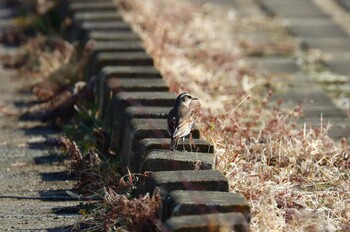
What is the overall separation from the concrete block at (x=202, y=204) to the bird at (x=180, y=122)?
0.73 m

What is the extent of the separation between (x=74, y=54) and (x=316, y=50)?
246 centimetres

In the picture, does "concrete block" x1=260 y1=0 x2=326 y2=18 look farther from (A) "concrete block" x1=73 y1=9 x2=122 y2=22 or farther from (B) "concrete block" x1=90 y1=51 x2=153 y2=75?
(B) "concrete block" x1=90 y1=51 x2=153 y2=75

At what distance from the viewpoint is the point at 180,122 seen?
5.57 metres

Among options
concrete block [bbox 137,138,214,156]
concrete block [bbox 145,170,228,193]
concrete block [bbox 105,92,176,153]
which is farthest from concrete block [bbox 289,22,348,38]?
concrete block [bbox 145,170,228,193]

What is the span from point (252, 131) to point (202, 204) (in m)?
1.98

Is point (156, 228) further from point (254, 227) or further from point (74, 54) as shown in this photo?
point (74, 54)

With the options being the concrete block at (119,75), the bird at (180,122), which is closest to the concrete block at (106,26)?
the concrete block at (119,75)

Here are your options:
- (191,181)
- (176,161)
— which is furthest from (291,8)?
(191,181)

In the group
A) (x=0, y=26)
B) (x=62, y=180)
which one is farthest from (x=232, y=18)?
(x=62, y=180)

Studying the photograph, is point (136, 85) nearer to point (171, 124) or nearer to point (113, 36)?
point (171, 124)

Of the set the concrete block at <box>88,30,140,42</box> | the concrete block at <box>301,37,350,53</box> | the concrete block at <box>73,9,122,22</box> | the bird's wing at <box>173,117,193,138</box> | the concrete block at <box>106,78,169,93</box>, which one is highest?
the concrete block at <box>73,9,122,22</box>

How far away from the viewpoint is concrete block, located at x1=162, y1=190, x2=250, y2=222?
463 centimetres

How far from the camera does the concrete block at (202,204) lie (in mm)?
4629

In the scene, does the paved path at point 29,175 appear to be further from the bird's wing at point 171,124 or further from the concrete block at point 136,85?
the bird's wing at point 171,124
